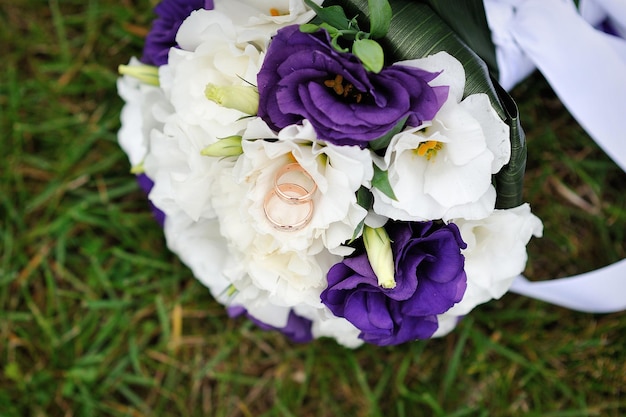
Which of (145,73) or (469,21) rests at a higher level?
(469,21)

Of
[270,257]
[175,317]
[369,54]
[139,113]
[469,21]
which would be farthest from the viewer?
[175,317]

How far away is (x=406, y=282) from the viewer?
2.20 feet

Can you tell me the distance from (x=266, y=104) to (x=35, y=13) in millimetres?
867

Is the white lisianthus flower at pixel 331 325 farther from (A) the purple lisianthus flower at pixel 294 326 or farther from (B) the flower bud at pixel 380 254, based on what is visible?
(B) the flower bud at pixel 380 254

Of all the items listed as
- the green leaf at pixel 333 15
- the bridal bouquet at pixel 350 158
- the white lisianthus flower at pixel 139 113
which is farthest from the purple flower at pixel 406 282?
the white lisianthus flower at pixel 139 113

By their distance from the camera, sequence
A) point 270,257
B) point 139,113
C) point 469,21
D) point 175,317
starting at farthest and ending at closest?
point 175,317
point 139,113
point 469,21
point 270,257

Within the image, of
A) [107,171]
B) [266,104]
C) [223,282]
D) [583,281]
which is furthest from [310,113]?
[107,171]

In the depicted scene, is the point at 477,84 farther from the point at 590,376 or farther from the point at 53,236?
the point at 53,236

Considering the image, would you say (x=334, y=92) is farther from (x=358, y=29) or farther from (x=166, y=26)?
(x=166, y=26)

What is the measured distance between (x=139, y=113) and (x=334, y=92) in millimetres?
446

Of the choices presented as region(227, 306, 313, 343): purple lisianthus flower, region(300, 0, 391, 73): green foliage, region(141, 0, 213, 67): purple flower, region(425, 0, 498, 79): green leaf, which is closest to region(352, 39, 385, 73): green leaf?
region(300, 0, 391, 73): green foliage

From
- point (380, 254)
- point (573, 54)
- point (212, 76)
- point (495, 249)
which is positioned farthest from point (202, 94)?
point (573, 54)

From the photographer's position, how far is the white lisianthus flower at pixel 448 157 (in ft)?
2.07

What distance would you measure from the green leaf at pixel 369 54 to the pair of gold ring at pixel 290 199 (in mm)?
122
